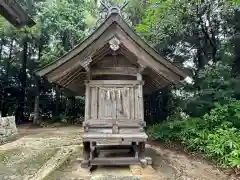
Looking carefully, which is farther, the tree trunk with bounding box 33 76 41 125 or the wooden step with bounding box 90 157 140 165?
the tree trunk with bounding box 33 76 41 125

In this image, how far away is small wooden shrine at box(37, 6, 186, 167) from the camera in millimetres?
6785

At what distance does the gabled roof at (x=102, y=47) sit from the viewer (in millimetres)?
6746

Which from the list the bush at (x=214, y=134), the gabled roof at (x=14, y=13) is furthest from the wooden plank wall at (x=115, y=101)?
the bush at (x=214, y=134)

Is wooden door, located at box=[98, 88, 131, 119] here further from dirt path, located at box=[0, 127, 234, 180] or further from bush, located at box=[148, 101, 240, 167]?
bush, located at box=[148, 101, 240, 167]

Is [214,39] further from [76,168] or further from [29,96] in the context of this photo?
[29,96]

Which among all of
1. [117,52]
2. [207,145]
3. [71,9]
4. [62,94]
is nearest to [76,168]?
[117,52]

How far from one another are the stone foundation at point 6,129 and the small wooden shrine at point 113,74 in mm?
7177

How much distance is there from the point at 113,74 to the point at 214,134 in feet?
16.9

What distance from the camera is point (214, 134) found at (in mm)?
9953

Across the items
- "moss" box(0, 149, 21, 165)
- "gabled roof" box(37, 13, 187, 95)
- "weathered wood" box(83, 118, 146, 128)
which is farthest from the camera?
"moss" box(0, 149, 21, 165)

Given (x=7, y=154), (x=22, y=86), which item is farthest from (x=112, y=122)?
(x=22, y=86)

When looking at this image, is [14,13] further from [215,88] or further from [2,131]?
[215,88]

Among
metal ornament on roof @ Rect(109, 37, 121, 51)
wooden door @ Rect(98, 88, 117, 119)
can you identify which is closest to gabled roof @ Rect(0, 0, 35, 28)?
metal ornament on roof @ Rect(109, 37, 121, 51)

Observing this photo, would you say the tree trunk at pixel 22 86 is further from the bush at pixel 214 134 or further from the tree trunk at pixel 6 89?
the bush at pixel 214 134
